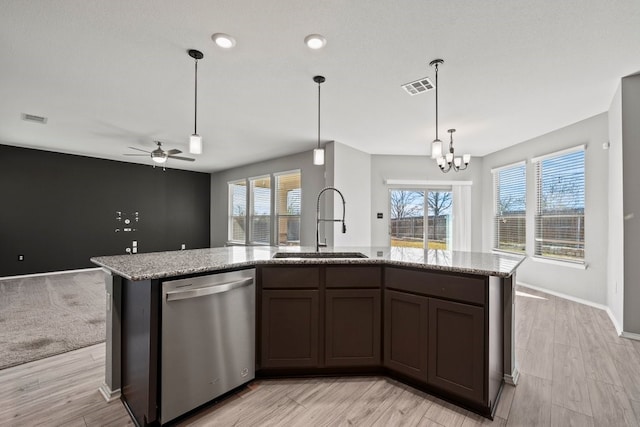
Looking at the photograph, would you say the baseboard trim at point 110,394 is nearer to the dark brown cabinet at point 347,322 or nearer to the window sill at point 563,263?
the dark brown cabinet at point 347,322

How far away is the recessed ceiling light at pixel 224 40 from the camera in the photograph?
2.31 meters

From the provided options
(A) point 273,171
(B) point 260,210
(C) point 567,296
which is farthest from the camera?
(B) point 260,210

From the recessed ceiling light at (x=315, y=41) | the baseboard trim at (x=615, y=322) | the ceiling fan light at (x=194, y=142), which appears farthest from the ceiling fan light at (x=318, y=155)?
the baseboard trim at (x=615, y=322)

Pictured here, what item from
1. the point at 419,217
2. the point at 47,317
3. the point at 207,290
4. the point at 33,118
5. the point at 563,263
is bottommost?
the point at 47,317

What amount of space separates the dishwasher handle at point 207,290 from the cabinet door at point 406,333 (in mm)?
1067

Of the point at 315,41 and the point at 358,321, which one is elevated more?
the point at 315,41

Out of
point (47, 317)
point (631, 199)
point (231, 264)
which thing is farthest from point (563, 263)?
point (47, 317)

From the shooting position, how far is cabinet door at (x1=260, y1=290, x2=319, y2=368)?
2193mm

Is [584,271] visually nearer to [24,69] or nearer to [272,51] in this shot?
[272,51]

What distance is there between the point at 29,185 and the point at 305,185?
5653mm

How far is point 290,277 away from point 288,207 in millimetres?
4404

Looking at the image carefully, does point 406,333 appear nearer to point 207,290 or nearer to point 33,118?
point 207,290

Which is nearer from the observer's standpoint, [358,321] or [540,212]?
[358,321]

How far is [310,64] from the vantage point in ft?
9.02
